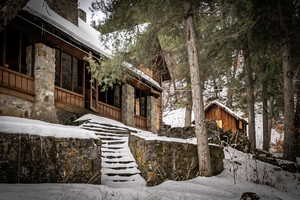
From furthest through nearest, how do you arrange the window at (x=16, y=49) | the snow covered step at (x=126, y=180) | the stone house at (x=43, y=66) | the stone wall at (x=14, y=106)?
the window at (x=16, y=49) < the stone house at (x=43, y=66) < the stone wall at (x=14, y=106) < the snow covered step at (x=126, y=180)

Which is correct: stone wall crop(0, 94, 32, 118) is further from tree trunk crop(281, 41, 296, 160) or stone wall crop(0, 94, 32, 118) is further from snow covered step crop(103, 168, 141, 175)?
tree trunk crop(281, 41, 296, 160)

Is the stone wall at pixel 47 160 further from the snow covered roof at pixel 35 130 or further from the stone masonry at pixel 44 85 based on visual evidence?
the stone masonry at pixel 44 85

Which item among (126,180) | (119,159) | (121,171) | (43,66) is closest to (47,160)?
(126,180)

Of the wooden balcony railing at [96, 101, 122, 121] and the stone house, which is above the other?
the stone house

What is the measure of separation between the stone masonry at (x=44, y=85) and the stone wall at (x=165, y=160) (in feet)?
14.2

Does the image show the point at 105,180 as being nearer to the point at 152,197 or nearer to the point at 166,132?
the point at 152,197

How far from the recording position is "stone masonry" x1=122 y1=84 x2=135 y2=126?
1454cm

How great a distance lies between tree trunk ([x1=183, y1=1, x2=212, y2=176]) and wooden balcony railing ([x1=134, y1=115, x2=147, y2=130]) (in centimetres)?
940

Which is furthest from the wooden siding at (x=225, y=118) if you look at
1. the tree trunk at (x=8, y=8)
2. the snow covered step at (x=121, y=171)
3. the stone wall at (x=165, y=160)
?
the tree trunk at (x=8, y=8)

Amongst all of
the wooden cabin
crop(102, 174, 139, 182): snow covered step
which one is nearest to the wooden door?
crop(102, 174, 139, 182): snow covered step

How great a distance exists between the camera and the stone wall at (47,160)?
4176 millimetres

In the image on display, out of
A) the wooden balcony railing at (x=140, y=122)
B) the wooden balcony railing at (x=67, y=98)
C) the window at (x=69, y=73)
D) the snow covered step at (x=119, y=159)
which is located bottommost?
the snow covered step at (x=119, y=159)

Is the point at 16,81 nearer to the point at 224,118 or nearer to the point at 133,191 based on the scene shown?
the point at 133,191

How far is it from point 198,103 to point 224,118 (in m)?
16.7
